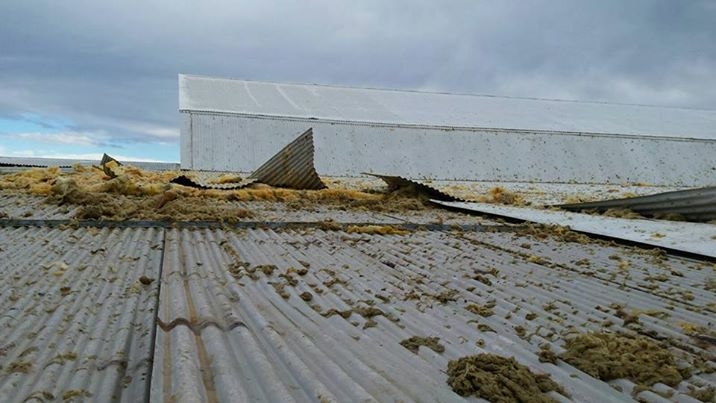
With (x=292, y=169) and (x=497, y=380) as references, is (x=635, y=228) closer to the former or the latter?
(x=497, y=380)

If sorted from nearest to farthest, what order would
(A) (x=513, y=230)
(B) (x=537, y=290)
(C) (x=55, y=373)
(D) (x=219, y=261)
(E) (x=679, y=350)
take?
(C) (x=55, y=373)
(E) (x=679, y=350)
(B) (x=537, y=290)
(D) (x=219, y=261)
(A) (x=513, y=230)

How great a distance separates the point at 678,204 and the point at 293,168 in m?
4.65

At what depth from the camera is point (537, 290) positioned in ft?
8.50

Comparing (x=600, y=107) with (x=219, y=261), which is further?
(x=600, y=107)

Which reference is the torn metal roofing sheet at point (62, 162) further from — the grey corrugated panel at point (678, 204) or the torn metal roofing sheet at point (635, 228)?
the grey corrugated panel at point (678, 204)

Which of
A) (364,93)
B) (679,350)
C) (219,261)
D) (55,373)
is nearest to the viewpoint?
(55,373)

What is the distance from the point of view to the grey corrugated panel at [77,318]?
1.42 m

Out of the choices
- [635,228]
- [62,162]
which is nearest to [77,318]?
[635,228]

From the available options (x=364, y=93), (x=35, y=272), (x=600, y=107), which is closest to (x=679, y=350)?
(x=35, y=272)

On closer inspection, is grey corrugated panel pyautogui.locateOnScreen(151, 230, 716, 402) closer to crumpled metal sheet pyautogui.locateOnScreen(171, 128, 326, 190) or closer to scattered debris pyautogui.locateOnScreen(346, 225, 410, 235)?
scattered debris pyautogui.locateOnScreen(346, 225, 410, 235)

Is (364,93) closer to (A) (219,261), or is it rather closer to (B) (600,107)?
(B) (600,107)

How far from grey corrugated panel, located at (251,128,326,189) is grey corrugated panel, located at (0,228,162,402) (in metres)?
4.16

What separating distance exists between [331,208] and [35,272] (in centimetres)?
375

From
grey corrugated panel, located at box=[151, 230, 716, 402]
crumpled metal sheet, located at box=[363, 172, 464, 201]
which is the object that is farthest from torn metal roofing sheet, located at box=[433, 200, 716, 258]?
crumpled metal sheet, located at box=[363, 172, 464, 201]
